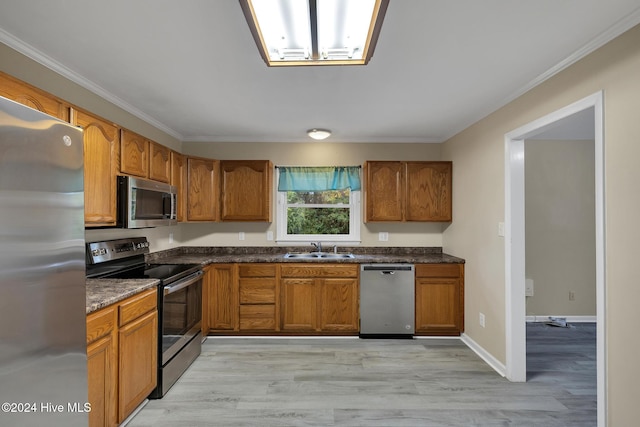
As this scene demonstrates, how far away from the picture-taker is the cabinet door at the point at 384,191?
12.4ft

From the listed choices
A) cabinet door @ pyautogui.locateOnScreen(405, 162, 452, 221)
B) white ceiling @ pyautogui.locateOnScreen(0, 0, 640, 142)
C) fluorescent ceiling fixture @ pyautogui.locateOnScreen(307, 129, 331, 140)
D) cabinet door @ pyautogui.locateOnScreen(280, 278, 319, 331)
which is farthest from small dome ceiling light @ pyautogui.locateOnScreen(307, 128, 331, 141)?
cabinet door @ pyautogui.locateOnScreen(280, 278, 319, 331)

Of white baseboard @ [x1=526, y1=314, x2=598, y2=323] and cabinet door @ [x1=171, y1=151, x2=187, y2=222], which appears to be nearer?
cabinet door @ [x1=171, y1=151, x2=187, y2=222]

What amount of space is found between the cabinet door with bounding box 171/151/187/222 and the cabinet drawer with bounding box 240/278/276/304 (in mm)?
1039

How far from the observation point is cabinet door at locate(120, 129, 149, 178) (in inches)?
92.8

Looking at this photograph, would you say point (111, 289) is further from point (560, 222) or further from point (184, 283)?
point (560, 222)

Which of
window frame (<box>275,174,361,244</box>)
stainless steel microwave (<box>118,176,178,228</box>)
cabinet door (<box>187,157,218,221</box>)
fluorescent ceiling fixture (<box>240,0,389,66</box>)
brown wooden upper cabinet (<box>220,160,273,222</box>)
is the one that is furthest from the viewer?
window frame (<box>275,174,361,244</box>)

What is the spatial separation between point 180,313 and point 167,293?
37 centimetres

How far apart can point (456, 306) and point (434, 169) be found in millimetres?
1645

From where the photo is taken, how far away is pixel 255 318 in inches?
137

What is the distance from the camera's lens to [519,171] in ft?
8.55

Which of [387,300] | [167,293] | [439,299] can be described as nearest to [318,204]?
[387,300]

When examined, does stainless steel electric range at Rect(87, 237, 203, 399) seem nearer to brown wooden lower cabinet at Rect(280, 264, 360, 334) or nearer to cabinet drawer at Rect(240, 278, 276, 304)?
cabinet drawer at Rect(240, 278, 276, 304)

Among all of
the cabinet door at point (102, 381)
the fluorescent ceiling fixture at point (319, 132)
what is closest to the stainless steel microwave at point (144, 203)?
the cabinet door at point (102, 381)

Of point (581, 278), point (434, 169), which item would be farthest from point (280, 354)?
point (581, 278)
